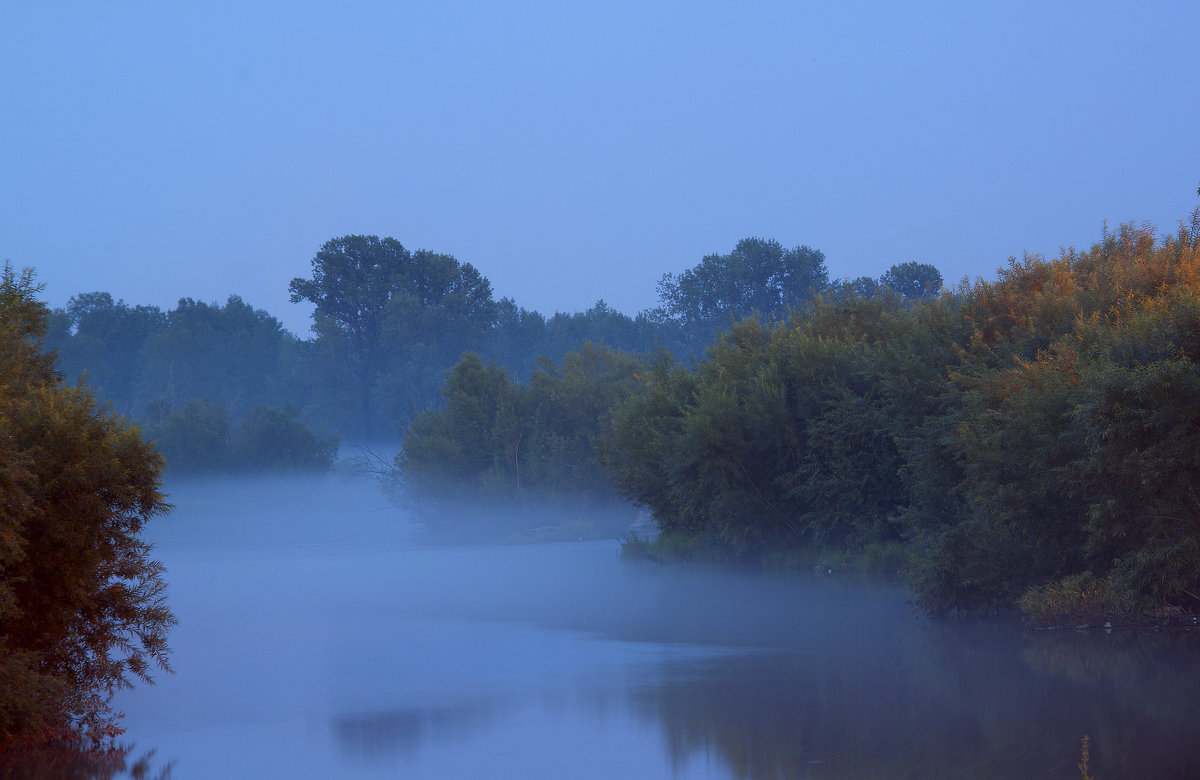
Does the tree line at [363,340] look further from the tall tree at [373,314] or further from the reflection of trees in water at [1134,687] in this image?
the reflection of trees in water at [1134,687]

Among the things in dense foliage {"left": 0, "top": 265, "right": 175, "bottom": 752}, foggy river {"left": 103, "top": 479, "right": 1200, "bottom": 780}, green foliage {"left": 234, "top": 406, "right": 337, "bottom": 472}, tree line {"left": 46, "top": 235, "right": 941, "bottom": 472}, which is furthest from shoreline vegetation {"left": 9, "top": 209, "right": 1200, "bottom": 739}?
tree line {"left": 46, "top": 235, "right": 941, "bottom": 472}

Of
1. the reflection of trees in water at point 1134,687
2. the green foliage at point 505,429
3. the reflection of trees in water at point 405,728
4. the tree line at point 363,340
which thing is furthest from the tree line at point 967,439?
the tree line at point 363,340

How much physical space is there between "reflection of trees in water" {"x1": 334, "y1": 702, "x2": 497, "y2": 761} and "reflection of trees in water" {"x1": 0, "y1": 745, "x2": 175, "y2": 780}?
240 centimetres

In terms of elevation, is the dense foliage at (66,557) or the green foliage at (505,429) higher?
the green foliage at (505,429)

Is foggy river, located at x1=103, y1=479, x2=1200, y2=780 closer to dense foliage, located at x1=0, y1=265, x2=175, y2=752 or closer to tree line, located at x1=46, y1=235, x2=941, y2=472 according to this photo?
dense foliage, located at x1=0, y1=265, x2=175, y2=752

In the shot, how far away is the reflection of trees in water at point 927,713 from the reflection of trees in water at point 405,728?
2520 mm

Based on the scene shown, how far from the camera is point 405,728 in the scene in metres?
17.0

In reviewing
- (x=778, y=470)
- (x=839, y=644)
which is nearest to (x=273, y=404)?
(x=778, y=470)

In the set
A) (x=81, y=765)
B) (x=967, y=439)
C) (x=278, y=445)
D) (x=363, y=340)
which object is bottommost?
(x=81, y=765)

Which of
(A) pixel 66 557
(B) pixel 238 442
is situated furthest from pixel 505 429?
(A) pixel 66 557

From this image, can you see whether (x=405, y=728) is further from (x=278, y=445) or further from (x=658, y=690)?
(x=278, y=445)

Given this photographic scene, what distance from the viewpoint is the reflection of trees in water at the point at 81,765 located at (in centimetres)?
1328

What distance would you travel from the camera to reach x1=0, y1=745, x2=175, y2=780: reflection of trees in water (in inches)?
523

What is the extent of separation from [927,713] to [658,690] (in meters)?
4.49
